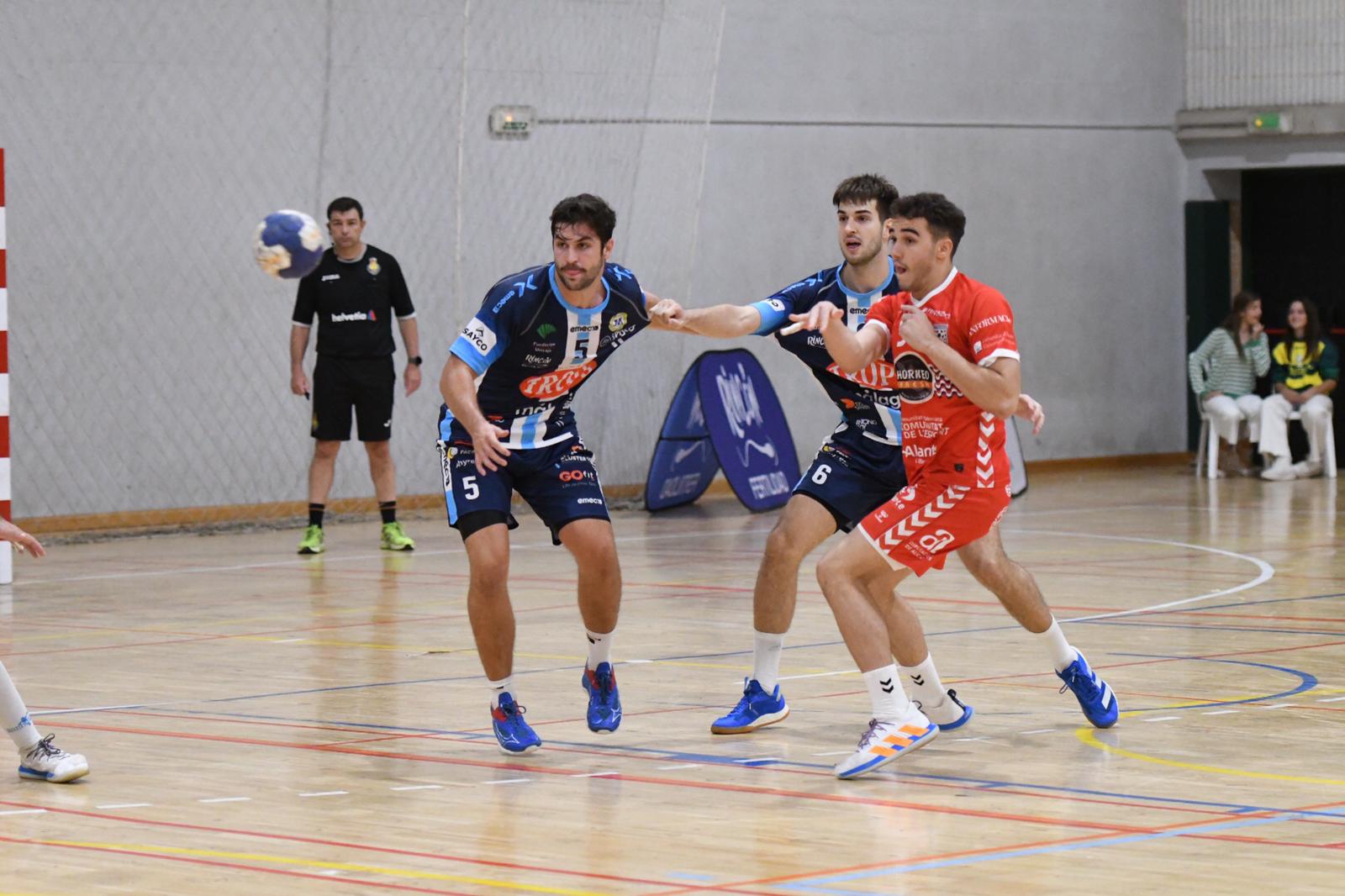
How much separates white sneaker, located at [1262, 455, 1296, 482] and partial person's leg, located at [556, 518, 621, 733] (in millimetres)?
14212

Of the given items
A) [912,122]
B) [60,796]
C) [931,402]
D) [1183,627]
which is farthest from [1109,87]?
[60,796]

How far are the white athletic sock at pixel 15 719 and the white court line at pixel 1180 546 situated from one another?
5561 mm

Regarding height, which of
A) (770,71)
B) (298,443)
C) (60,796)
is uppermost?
(770,71)

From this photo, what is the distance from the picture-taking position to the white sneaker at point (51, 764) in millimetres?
6566

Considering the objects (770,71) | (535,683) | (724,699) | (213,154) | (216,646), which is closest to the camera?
(724,699)

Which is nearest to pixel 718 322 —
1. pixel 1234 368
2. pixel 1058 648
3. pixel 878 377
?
pixel 878 377

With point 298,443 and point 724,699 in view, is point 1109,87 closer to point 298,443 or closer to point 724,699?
point 298,443

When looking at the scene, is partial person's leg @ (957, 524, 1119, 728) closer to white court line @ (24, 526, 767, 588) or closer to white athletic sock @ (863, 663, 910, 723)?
white athletic sock @ (863, 663, 910, 723)

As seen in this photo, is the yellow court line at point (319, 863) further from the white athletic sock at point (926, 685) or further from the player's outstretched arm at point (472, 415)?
the white athletic sock at point (926, 685)

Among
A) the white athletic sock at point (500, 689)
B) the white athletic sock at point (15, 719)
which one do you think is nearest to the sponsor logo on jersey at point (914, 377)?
the white athletic sock at point (500, 689)

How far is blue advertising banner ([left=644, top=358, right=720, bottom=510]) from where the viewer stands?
1767 centimetres

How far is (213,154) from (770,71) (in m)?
5.81

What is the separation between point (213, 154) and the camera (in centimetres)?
1600

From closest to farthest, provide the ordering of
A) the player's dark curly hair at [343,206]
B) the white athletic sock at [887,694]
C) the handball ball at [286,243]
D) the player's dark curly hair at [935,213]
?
1. the white athletic sock at [887,694]
2. the player's dark curly hair at [935,213]
3. the handball ball at [286,243]
4. the player's dark curly hair at [343,206]
